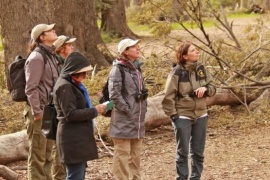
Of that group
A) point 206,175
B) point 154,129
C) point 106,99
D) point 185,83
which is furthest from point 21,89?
point 154,129

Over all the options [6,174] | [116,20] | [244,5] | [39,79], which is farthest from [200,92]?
[244,5]

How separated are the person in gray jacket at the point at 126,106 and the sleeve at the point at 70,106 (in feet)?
2.46

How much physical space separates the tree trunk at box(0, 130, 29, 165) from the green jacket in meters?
2.56

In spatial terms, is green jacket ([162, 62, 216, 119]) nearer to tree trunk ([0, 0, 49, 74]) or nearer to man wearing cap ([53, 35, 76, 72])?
man wearing cap ([53, 35, 76, 72])

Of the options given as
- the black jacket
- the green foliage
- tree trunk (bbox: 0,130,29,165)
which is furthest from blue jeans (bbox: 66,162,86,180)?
the green foliage

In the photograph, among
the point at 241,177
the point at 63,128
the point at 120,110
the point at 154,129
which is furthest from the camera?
the point at 154,129

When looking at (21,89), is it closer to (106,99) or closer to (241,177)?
(106,99)

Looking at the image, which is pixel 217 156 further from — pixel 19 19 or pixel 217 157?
pixel 19 19

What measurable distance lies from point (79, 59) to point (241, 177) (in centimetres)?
290

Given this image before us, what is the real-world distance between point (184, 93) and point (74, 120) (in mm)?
1477

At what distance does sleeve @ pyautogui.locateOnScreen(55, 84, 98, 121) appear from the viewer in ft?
17.5

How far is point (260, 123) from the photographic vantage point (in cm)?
988

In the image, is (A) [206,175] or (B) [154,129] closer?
(A) [206,175]

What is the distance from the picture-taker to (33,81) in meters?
6.09
